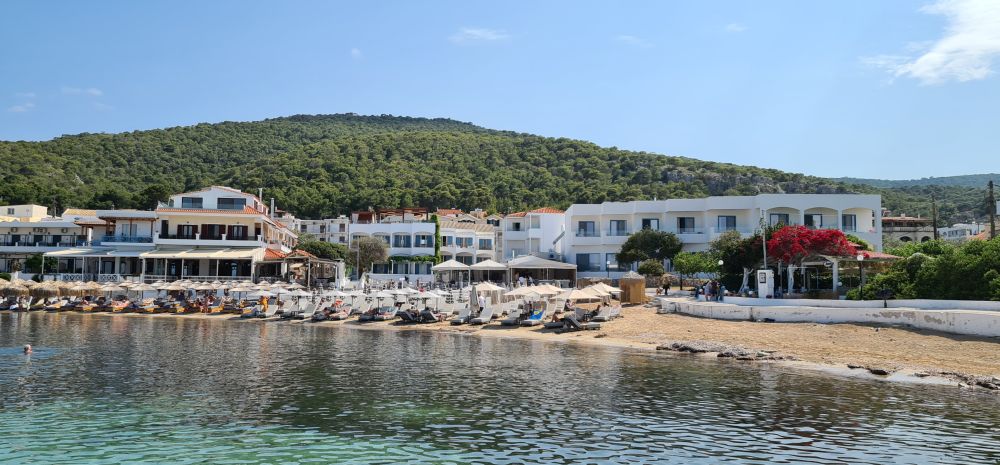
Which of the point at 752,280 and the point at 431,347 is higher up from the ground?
the point at 752,280

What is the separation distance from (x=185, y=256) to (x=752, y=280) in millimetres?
39955

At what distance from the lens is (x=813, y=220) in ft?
191

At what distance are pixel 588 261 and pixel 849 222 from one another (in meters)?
21.3

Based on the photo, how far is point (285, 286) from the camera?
48.0 meters

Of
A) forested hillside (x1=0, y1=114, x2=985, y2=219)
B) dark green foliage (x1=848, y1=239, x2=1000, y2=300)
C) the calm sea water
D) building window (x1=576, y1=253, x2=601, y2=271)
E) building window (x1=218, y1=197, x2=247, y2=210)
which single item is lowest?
the calm sea water

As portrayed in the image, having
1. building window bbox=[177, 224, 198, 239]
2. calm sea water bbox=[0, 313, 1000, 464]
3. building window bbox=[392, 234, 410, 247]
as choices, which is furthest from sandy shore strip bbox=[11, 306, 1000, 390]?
building window bbox=[392, 234, 410, 247]

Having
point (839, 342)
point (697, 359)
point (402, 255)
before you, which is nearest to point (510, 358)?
point (697, 359)

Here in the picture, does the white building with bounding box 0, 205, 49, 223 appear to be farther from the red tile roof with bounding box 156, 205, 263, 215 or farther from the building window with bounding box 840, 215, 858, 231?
the building window with bounding box 840, 215, 858, 231

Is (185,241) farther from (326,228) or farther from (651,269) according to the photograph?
(651,269)

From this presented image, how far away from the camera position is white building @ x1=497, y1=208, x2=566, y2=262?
69375 mm

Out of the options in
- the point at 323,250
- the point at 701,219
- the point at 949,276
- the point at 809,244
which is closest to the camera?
the point at 949,276

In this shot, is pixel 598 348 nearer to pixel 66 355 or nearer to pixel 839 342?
pixel 839 342

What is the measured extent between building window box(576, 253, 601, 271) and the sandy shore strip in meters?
24.7

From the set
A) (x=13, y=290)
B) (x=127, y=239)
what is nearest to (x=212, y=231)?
(x=127, y=239)
